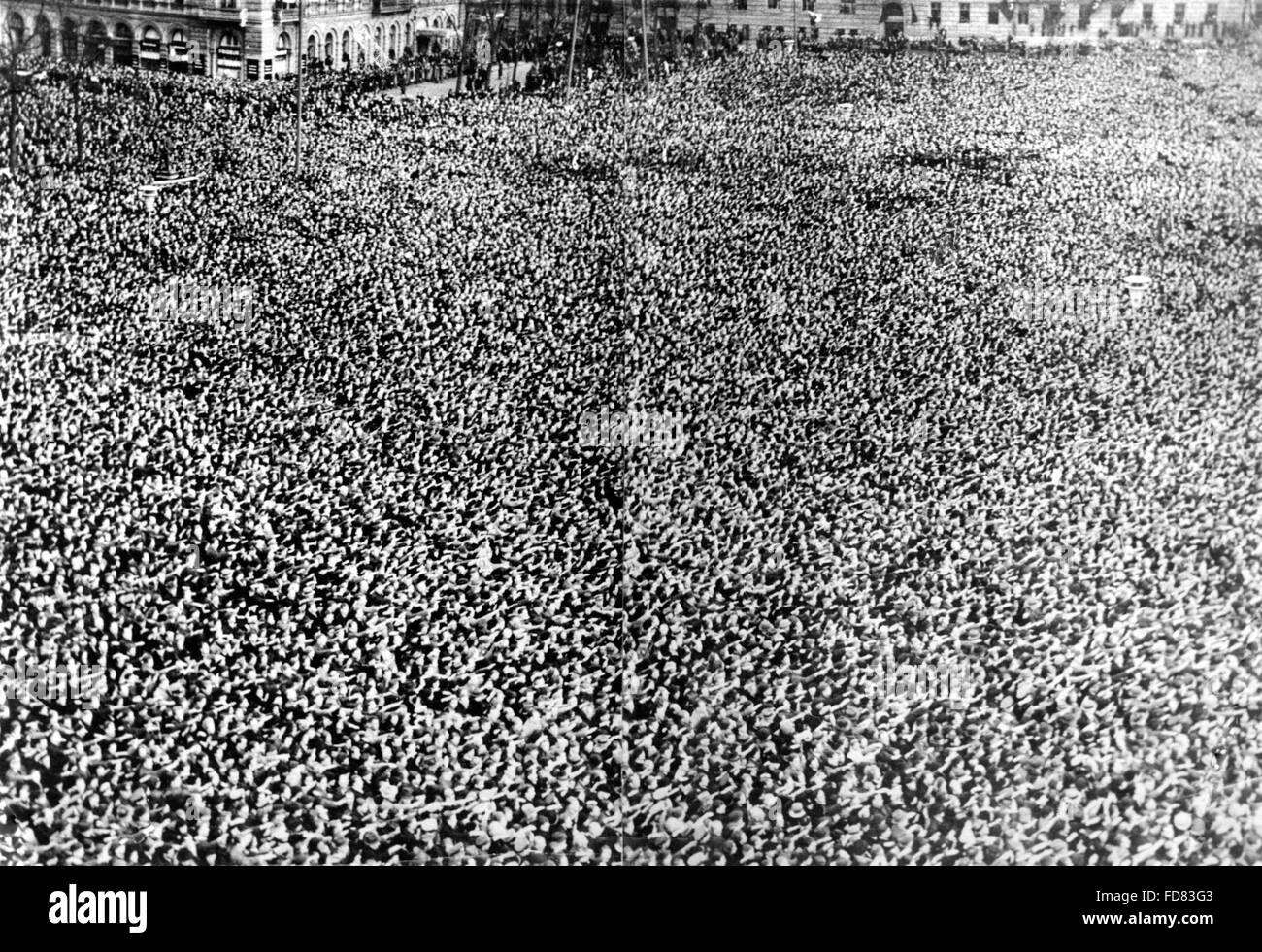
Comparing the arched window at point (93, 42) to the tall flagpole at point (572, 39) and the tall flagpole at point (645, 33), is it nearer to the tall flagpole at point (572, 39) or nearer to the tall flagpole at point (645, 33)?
the tall flagpole at point (572, 39)

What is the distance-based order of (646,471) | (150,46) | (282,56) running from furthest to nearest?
1. (282,56)
2. (150,46)
3. (646,471)

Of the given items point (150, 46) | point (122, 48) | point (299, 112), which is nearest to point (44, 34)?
point (122, 48)

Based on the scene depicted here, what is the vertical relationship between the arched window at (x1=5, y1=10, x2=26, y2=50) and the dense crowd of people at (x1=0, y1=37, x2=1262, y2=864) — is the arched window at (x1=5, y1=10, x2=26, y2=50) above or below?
above

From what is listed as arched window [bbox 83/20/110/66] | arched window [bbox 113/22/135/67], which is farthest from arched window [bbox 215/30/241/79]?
arched window [bbox 83/20/110/66]

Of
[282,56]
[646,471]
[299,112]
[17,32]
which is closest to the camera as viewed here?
[646,471]

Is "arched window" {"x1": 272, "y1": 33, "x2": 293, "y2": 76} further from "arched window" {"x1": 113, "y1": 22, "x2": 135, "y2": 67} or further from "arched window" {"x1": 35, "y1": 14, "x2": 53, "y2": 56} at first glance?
"arched window" {"x1": 35, "y1": 14, "x2": 53, "y2": 56}

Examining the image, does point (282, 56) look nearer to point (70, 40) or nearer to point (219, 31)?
point (219, 31)
